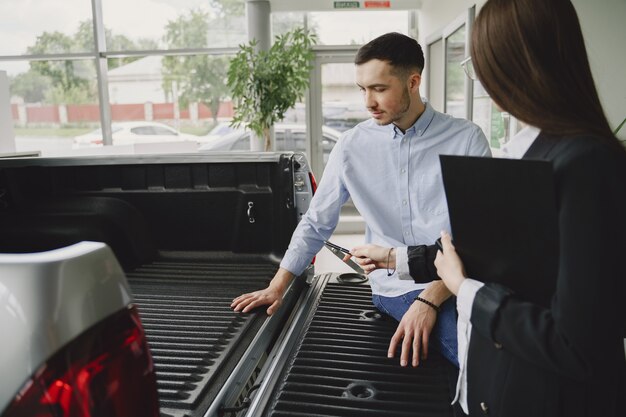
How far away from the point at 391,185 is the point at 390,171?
0.05 m

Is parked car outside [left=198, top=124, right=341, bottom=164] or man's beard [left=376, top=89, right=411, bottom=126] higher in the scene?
man's beard [left=376, top=89, right=411, bottom=126]

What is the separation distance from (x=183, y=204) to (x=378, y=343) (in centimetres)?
110

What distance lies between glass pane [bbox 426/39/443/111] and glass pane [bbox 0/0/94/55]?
4.80 meters

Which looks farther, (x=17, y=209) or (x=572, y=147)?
(x=17, y=209)

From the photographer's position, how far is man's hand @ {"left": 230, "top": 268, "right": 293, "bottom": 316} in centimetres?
187

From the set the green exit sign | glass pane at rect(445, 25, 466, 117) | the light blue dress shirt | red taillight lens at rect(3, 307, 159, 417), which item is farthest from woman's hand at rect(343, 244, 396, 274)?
the green exit sign

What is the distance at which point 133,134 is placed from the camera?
811 cm

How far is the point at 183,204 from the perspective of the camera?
234 cm

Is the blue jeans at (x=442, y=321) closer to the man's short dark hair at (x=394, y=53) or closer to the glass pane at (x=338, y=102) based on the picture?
the man's short dark hair at (x=394, y=53)

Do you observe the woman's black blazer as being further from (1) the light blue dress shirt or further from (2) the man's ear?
(2) the man's ear

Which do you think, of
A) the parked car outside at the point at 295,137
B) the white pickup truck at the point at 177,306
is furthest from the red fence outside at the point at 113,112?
the white pickup truck at the point at 177,306

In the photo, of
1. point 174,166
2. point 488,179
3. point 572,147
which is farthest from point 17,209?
point 572,147

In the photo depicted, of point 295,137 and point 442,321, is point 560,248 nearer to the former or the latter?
point 442,321

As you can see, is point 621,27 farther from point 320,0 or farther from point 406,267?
point 320,0
